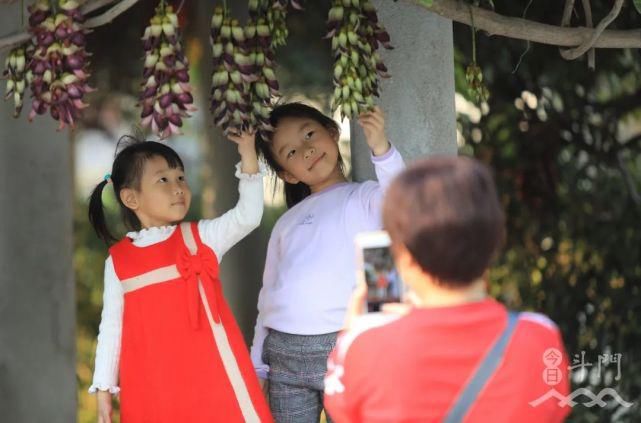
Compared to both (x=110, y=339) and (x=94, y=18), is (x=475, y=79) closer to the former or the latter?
(x=94, y=18)

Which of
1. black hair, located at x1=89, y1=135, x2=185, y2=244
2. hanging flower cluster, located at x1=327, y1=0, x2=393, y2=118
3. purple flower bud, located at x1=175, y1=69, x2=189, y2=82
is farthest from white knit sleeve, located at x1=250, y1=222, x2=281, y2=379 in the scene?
purple flower bud, located at x1=175, y1=69, x2=189, y2=82

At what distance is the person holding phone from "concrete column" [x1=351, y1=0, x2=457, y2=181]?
1.29 m

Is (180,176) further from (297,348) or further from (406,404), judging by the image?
(406,404)

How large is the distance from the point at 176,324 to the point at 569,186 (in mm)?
2874

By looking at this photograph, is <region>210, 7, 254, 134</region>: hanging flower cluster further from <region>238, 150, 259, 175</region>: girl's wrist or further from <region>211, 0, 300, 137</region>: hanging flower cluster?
<region>238, 150, 259, 175</region>: girl's wrist

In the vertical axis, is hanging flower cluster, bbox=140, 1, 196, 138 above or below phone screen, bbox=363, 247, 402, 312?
above

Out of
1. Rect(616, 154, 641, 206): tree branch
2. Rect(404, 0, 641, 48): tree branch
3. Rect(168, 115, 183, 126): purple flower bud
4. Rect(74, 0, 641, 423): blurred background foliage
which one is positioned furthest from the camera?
Rect(616, 154, 641, 206): tree branch

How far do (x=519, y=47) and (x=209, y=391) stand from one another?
8.90 feet

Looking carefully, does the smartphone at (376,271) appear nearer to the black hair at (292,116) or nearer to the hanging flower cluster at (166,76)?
the hanging flower cluster at (166,76)

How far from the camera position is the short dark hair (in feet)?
6.79

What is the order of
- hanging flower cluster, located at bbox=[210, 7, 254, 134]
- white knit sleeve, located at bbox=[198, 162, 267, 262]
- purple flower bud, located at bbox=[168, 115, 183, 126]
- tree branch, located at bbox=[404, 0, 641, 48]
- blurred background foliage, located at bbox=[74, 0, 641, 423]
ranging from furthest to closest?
blurred background foliage, located at bbox=[74, 0, 641, 423] < white knit sleeve, located at bbox=[198, 162, 267, 262] < tree branch, located at bbox=[404, 0, 641, 48] < hanging flower cluster, located at bbox=[210, 7, 254, 134] < purple flower bud, located at bbox=[168, 115, 183, 126]

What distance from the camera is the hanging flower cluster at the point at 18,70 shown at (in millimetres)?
2855

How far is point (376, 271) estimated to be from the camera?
2.34 m

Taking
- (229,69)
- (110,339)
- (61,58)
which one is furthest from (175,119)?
(110,339)
